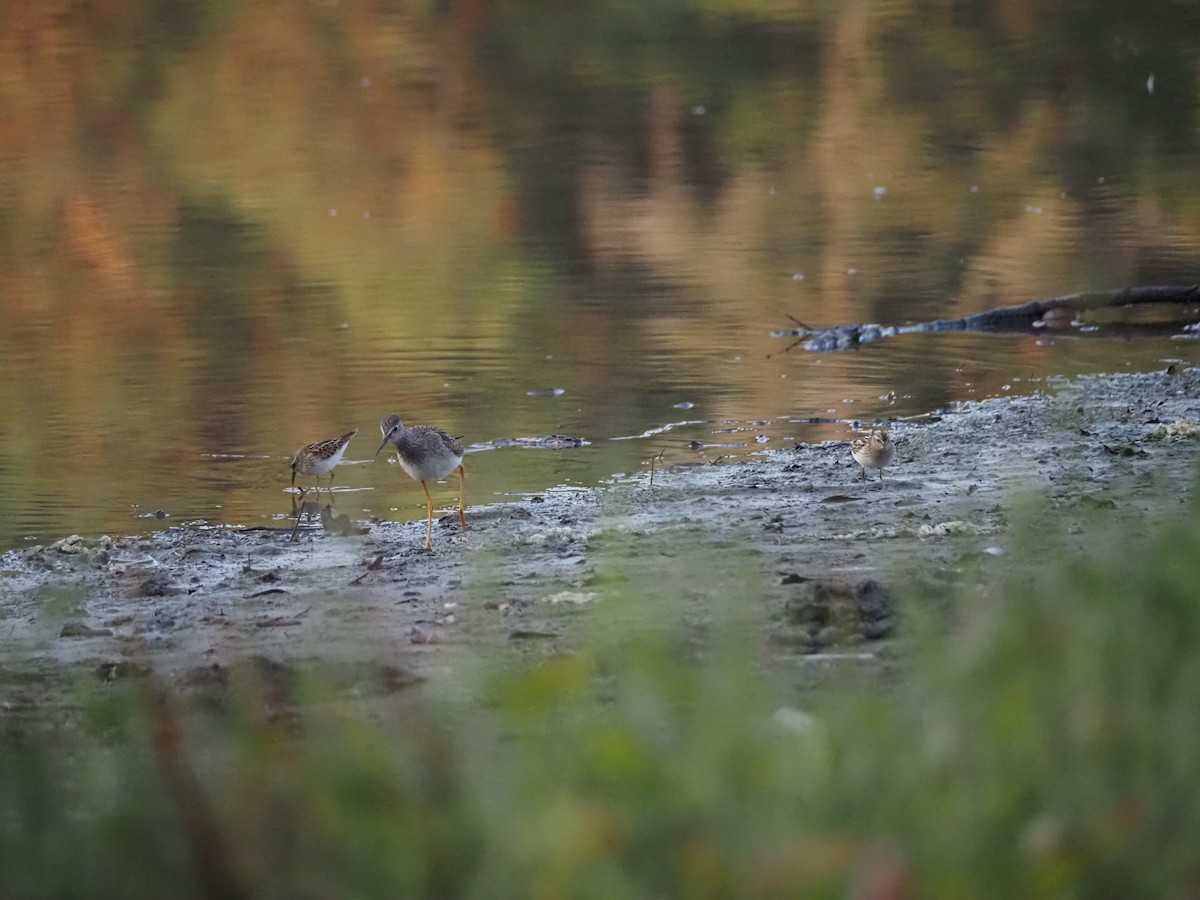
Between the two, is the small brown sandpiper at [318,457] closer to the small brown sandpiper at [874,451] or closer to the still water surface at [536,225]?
the still water surface at [536,225]

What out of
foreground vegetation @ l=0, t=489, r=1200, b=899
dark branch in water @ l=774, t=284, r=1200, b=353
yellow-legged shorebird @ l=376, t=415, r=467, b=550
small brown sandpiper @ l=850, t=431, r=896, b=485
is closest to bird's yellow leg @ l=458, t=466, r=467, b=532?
yellow-legged shorebird @ l=376, t=415, r=467, b=550

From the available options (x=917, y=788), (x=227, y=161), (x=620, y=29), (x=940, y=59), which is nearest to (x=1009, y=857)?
(x=917, y=788)

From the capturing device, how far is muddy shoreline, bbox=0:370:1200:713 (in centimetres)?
500

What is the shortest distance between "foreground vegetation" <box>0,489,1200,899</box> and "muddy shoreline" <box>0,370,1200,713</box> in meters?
0.60

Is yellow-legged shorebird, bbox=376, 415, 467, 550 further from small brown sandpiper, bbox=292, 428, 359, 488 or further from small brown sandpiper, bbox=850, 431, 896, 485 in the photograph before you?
small brown sandpiper, bbox=850, 431, 896, 485

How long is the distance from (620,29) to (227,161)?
11.2m

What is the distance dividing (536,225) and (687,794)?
50.0 feet

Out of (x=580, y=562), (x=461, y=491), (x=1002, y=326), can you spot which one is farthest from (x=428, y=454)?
(x=1002, y=326)

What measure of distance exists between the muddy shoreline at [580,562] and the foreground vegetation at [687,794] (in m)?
0.60

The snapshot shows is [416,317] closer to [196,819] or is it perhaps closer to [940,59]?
[196,819]

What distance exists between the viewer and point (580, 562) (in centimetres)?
623

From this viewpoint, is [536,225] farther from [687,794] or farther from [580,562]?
[687,794]

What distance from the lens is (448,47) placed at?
3353cm

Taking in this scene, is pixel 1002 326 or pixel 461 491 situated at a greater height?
pixel 461 491
